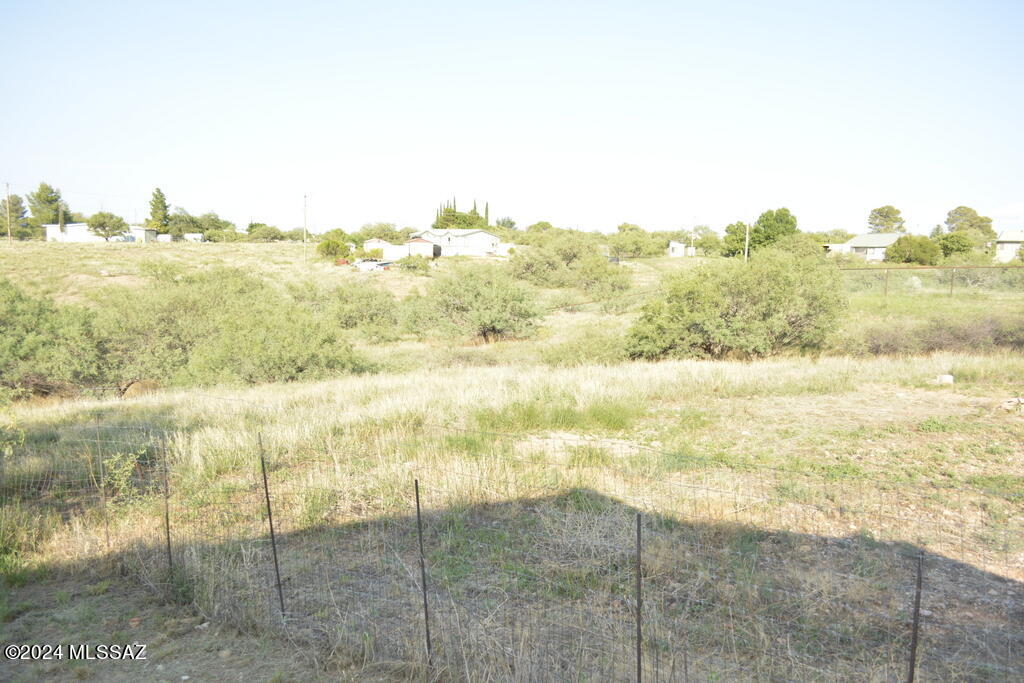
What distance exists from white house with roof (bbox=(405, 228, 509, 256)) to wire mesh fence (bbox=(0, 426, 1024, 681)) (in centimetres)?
6555

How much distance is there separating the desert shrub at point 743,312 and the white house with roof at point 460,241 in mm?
54582

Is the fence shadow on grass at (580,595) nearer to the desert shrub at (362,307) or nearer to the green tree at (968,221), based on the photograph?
the desert shrub at (362,307)

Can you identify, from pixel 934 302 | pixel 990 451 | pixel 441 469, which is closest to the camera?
pixel 441 469

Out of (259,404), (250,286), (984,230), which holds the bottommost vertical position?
(259,404)

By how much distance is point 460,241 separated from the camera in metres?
73.1

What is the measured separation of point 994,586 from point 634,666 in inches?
128

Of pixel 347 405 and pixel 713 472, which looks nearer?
pixel 713 472

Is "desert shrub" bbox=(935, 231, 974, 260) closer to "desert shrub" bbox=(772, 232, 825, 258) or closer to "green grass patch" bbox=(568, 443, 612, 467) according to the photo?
"desert shrub" bbox=(772, 232, 825, 258)

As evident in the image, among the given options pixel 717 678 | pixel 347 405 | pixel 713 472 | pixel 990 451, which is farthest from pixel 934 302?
pixel 717 678

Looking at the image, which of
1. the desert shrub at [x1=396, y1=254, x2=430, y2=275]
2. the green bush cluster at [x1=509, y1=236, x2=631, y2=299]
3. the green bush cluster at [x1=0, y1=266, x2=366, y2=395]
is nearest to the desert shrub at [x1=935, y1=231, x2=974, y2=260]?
Result: the green bush cluster at [x1=509, y1=236, x2=631, y2=299]

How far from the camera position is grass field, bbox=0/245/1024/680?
163 inches

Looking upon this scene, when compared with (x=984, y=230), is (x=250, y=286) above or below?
below

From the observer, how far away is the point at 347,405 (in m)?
11.5

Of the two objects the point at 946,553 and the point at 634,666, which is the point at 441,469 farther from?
the point at 946,553
